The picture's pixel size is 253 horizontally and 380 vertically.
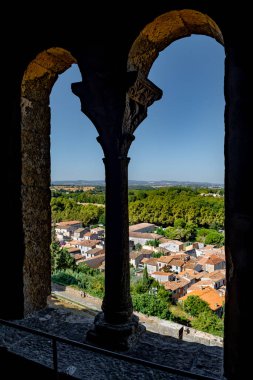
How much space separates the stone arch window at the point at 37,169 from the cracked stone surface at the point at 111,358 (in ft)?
1.55

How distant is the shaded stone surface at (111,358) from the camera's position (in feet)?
7.88

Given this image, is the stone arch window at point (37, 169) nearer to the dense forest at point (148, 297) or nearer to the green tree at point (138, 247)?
the dense forest at point (148, 297)

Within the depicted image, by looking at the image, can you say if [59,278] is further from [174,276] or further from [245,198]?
[174,276]

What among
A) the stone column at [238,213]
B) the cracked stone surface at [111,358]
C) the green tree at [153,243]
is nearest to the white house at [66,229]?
the green tree at [153,243]

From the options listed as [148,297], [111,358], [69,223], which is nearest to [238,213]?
[111,358]

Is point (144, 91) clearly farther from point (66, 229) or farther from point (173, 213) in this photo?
point (173, 213)

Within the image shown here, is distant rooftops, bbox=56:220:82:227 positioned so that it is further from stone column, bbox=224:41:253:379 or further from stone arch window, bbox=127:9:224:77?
stone column, bbox=224:41:253:379

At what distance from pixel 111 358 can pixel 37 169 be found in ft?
6.67

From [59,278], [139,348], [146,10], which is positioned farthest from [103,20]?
[59,278]

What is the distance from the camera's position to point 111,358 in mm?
2598

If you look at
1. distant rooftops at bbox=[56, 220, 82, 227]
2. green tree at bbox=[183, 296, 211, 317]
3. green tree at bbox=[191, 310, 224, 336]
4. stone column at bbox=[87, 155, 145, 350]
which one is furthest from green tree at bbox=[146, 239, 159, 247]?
stone column at bbox=[87, 155, 145, 350]

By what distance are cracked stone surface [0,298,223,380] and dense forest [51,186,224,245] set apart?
203ft

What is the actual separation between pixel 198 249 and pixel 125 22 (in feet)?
196

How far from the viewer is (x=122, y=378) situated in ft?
7.72
